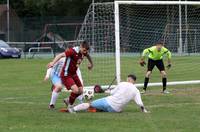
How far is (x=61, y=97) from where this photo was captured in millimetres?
18844

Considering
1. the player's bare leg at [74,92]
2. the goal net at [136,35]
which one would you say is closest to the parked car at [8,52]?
the goal net at [136,35]

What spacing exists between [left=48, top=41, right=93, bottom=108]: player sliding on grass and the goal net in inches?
230

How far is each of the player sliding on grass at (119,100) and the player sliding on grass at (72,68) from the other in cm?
35

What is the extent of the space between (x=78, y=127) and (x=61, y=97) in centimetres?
675

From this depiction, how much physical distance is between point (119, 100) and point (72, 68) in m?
1.38

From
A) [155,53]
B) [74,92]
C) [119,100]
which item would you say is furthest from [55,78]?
[155,53]

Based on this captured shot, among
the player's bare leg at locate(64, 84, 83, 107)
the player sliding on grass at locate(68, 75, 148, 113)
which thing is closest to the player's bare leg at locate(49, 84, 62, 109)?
the player's bare leg at locate(64, 84, 83, 107)

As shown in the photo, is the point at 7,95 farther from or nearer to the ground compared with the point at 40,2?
nearer to the ground

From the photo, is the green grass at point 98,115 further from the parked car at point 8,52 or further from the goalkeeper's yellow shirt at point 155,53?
the parked car at point 8,52

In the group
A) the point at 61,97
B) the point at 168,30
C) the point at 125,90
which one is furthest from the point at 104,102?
the point at 168,30

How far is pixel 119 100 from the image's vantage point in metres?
14.5

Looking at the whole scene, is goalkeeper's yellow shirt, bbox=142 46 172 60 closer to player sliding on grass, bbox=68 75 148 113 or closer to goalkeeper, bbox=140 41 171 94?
goalkeeper, bbox=140 41 171 94

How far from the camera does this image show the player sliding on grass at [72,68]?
47.9 ft

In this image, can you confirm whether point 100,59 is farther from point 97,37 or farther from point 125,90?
point 125,90
